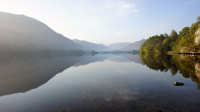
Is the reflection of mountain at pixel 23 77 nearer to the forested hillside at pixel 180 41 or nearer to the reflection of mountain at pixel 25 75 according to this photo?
the reflection of mountain at pixel 25 75

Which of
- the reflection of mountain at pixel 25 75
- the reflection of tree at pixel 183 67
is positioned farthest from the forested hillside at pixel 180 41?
the reflection of mountain at pixel 25 75

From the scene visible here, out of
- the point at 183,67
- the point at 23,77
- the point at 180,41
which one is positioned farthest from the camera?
the point at 180,41

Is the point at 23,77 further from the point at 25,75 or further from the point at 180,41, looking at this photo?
the point at 180,41

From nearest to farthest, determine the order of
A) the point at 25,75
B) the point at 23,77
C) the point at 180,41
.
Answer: the point at 23,77 < the point at 25,75 < the point at 180,41

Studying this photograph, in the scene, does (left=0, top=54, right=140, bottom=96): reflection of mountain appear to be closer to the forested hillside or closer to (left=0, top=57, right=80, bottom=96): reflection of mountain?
(left=0, top=57, right=80, bottom=96): reflection of mountain

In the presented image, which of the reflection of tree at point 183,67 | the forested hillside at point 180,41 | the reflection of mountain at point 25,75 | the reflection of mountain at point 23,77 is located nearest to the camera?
the reflection of mountain at point 23,77

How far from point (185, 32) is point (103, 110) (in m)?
166

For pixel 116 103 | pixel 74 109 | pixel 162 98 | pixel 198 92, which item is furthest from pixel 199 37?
pixel 74 109

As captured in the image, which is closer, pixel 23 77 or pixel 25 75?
pixel 23 77

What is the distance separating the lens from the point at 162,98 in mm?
15180

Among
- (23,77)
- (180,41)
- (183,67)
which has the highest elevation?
(180,41)

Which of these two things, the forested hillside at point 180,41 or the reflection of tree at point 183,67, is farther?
the forested hillside at point 180,41

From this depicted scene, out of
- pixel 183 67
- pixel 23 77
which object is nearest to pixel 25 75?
pixel 23 77

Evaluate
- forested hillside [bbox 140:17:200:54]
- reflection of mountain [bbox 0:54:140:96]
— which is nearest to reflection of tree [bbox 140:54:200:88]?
reflection of mountain [bbox 0:54:140:96]
